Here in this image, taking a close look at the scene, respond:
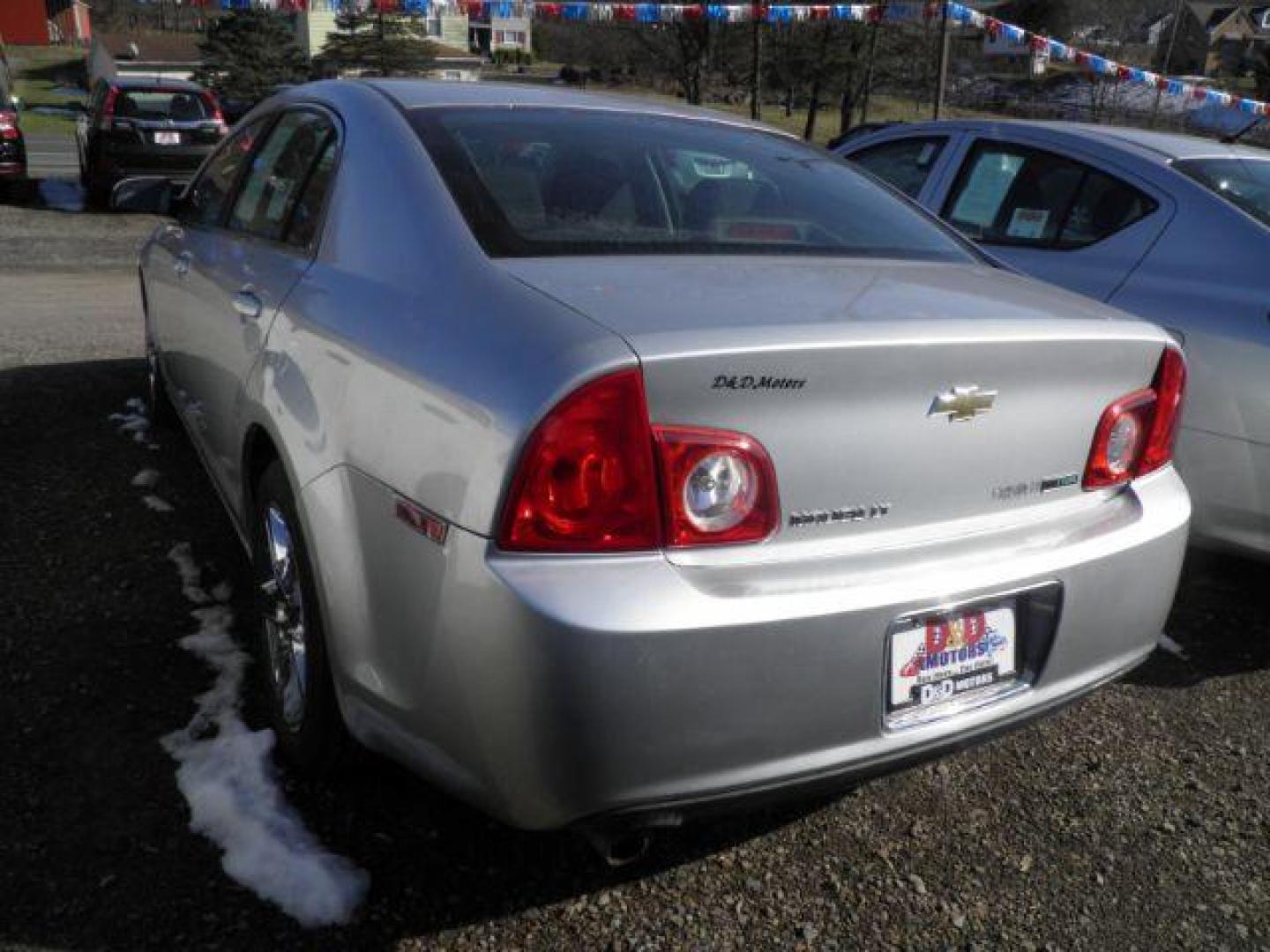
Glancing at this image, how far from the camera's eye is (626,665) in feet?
5.62

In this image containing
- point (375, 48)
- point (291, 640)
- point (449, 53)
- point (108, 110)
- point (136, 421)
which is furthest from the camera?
point (449, 53)

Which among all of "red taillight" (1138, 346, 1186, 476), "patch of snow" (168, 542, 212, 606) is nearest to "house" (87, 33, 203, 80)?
"patch of snow" (168, 542, 212, 606)

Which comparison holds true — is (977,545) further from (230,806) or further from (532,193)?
(230,806)

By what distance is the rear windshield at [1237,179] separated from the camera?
155 inches

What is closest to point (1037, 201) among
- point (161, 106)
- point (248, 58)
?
point (161, 106)

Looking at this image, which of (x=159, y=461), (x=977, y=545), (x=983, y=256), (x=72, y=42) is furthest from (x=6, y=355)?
(x=72, y=42)

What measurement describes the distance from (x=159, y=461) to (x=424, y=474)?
3.29m

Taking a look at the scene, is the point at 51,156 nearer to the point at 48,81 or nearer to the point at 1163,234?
the point at 1163,234

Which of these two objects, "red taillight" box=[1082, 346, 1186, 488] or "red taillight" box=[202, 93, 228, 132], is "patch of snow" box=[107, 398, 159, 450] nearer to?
"red taillight" box=[1082, 346, 1186, 488]

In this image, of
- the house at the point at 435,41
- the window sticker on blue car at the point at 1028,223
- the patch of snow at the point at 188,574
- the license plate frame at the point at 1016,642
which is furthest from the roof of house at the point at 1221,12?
the license plate frame at the point at 1016,642

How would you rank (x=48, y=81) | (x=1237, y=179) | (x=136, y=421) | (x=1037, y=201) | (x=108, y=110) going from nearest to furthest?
(x=1237, y=179) → (x=1037, y=201) → (x=136, y=421) → (x=108, y=110) → (x=48, y=81)

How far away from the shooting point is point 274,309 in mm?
2678

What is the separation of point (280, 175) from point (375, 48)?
144 ft

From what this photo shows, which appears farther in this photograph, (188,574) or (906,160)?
(906,160)
